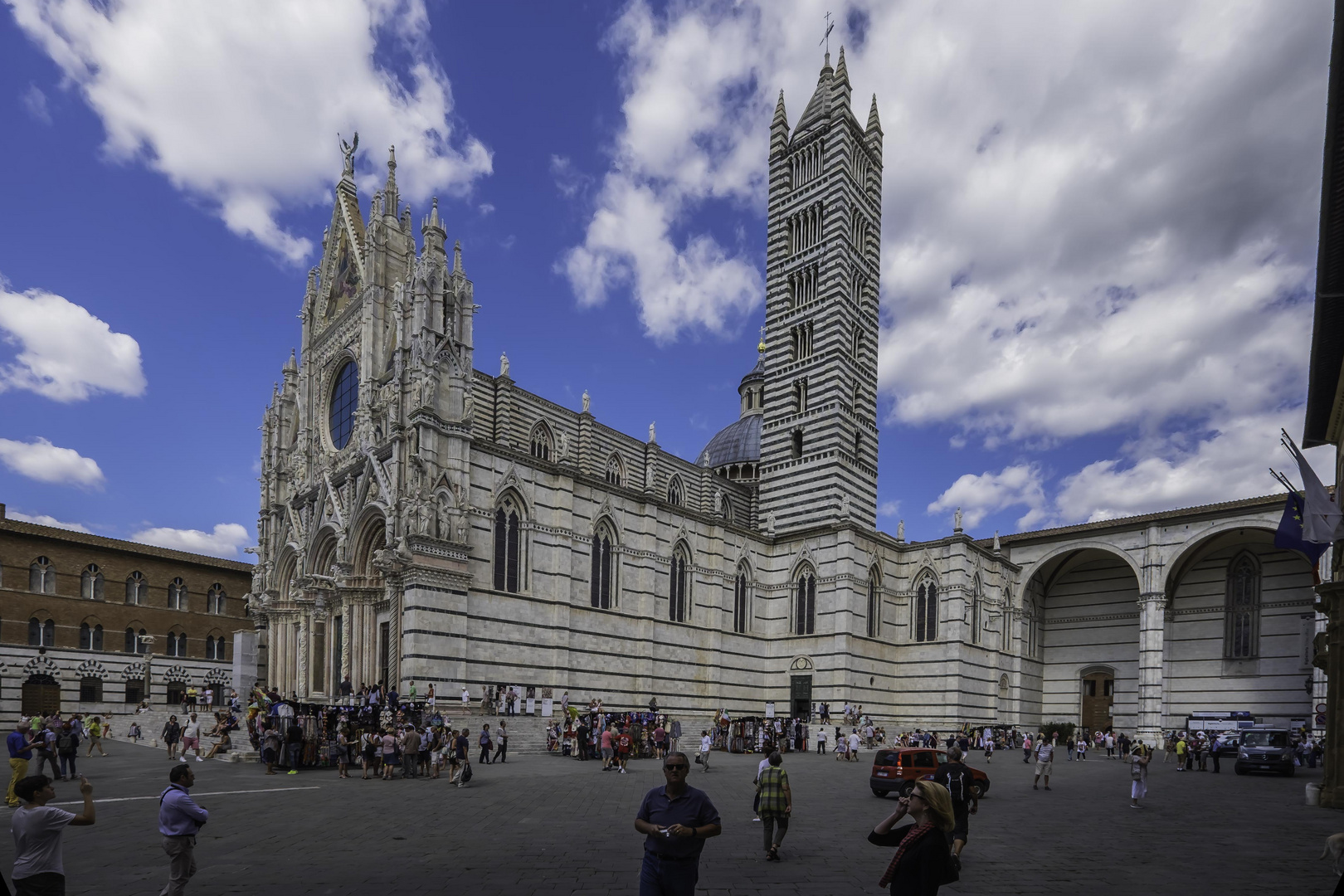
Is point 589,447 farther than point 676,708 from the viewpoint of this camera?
Yes

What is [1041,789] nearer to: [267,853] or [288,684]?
[267,853]

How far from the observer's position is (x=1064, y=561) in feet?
175

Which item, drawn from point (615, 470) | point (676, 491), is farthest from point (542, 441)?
point (676, 491)

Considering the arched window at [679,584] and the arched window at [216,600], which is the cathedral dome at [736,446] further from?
the arched window at [216,600]

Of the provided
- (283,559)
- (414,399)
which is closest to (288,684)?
(283,559)

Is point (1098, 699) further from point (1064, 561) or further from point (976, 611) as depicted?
point (976, 611)

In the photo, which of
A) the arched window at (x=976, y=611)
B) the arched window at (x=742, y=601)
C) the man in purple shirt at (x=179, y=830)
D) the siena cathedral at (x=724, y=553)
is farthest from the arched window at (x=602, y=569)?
the man in purple shirt at (x=179, y=830)

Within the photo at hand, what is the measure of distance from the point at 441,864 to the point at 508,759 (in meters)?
16.2

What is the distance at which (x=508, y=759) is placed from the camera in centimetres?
2692

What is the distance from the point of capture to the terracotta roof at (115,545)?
42062mm

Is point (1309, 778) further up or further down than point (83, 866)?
further down

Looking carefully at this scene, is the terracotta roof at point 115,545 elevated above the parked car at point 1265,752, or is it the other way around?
the terracotta roof at point 115,545

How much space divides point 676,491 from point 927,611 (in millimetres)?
14307

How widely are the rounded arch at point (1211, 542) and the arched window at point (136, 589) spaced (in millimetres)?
52934
